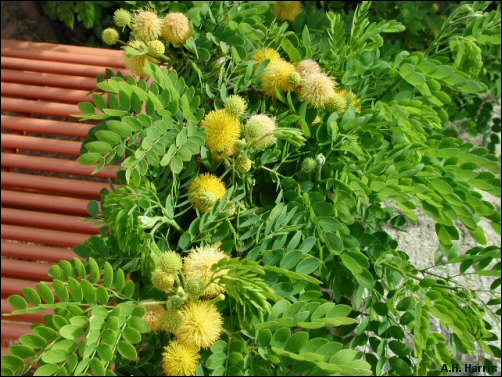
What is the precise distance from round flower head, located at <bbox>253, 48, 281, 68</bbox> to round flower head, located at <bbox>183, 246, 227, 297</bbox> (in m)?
0.45

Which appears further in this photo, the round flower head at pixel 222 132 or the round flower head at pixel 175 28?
the round flower head at pixel 175 28

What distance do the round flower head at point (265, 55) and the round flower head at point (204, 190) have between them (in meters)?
0.29

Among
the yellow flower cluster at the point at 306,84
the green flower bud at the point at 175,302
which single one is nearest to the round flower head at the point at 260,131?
the yellow flower cluster at the point at 306,84

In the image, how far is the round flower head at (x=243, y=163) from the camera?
1.12 m

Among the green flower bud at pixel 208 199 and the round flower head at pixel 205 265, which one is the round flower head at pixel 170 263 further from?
the green flower bud at pixel 208 199

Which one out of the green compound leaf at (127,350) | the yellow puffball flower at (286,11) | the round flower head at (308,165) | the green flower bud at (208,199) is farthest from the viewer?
the yellow puffball flower at (286,11)

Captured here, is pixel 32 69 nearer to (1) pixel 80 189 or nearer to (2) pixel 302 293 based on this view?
(1) pixel 80 189

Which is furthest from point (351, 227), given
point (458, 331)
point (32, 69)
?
point (32, 69)

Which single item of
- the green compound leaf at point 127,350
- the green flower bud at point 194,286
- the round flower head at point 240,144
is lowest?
the green compound leaf at point 127,350

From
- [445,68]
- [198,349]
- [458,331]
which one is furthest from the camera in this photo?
[445,68]

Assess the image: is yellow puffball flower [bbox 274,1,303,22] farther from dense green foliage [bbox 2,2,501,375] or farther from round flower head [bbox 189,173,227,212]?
round flower head [bbox 189,173,227,212]

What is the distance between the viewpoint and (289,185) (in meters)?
1.18

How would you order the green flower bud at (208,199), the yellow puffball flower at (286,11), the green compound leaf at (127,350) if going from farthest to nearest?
the yellow puffball flower at (286,11) → the green flower bud at (208,199) → the green compound leaf at (127,350)

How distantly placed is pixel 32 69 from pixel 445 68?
119cm
